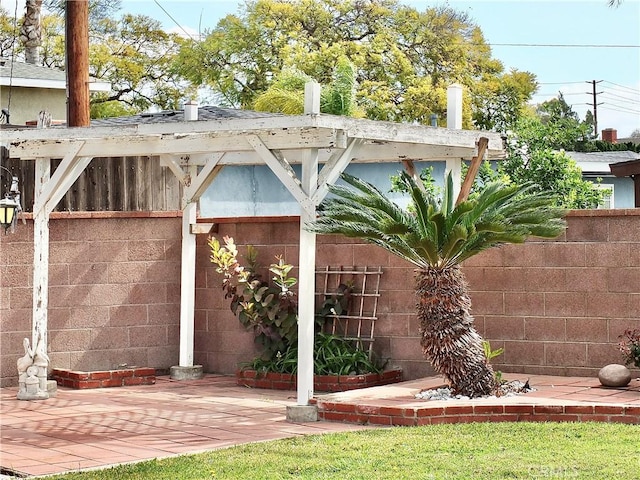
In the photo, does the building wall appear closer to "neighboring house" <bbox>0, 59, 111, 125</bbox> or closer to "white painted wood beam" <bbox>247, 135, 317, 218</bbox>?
"neighboring house" <bbox>0, 59, 111, 125</bbox>

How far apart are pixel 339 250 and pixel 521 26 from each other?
1361 inches

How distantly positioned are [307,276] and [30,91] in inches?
644

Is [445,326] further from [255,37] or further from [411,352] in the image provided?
[255,37]

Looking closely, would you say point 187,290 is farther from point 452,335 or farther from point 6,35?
point 6,35

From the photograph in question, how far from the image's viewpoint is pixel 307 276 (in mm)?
9523

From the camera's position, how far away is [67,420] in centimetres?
980

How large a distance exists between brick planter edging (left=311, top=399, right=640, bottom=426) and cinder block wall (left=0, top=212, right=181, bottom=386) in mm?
4347

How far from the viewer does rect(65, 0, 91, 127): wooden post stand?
12.9 m

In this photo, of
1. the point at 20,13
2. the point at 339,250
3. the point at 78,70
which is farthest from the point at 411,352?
the point at 20,13

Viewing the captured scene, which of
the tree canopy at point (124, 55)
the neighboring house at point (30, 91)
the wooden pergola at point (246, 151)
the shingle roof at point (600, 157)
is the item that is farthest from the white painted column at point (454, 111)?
the tree canopy at point (124, 55)

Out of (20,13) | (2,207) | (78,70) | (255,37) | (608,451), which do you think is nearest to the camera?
(608,451)

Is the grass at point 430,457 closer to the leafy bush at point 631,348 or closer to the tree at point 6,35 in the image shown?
the leafy bush at point 631,348

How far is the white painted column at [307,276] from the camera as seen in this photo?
951 centimetres

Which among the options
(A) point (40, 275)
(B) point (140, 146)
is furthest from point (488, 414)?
(A) point (40, 275)
